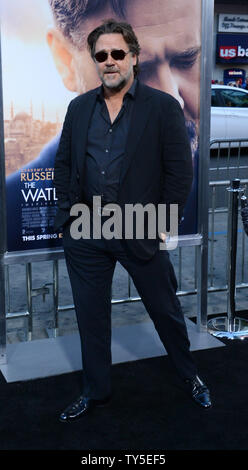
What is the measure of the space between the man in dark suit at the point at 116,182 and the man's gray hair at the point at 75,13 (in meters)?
0.58

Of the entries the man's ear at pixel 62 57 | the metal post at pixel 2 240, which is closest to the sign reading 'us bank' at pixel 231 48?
the man's ear at pixel 62 57

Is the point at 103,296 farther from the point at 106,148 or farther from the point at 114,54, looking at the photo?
the point at 114,54

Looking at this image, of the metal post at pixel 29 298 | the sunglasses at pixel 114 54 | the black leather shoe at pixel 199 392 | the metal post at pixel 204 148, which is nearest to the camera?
the sunglasses at pixel 114 54

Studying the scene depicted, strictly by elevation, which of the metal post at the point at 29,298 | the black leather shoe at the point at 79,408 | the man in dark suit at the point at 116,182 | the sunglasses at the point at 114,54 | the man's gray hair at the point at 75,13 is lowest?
the black leather shoe at the point at 79,408

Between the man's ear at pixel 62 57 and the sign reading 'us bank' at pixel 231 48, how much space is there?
25.6 m

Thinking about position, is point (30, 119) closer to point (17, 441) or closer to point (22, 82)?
point (22, 82)

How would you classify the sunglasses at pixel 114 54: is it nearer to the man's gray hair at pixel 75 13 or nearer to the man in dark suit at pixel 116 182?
the man in dark suit at pixel 116 182

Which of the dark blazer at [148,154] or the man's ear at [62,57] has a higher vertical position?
the man's ear at [62,57]

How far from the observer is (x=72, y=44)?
13.1ft

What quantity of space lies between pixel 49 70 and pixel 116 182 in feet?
Result: 3.39

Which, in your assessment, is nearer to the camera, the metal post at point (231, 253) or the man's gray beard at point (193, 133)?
the man's gray beard at point (193, 133)

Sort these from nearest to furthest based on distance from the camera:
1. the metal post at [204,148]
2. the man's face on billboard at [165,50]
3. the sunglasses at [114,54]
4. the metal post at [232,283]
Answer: the sunglasses at [114,54] < the man's face on billboard at [165,50] < the metal post at [204,148] < the metal post at [232,283]

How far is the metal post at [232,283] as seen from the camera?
15.7 feet

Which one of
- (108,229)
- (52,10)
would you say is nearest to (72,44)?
(52,10)
